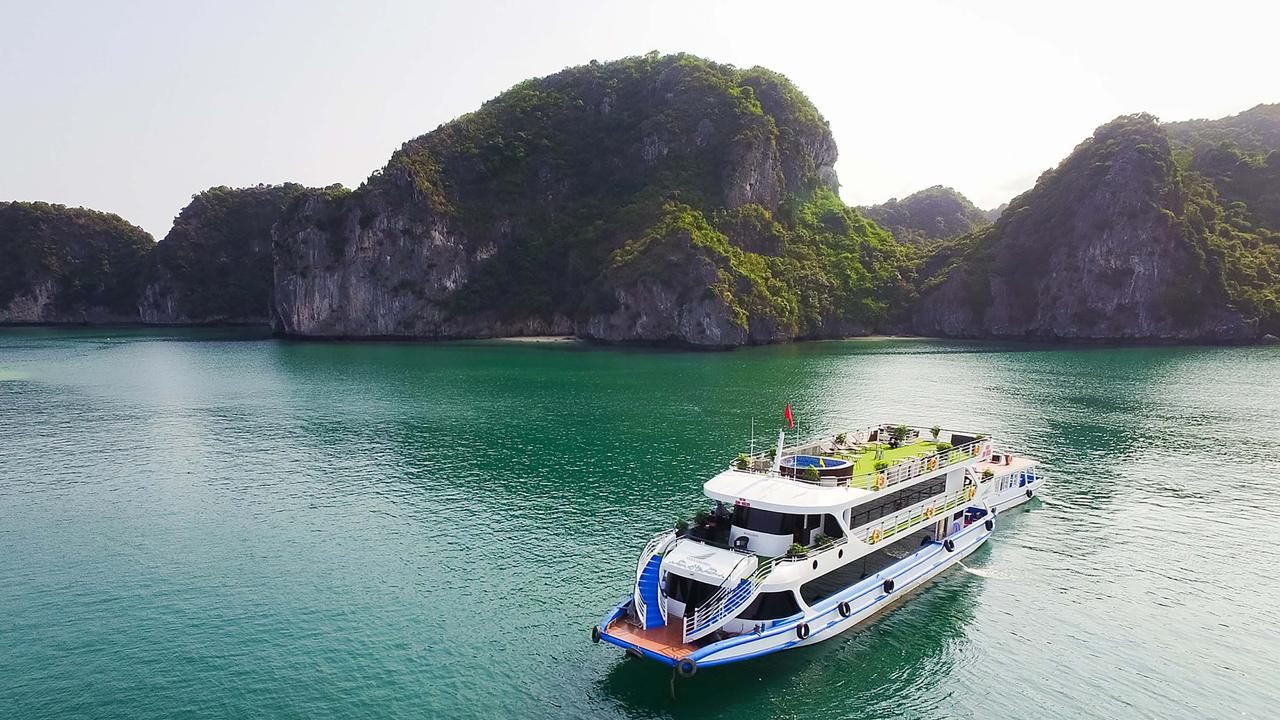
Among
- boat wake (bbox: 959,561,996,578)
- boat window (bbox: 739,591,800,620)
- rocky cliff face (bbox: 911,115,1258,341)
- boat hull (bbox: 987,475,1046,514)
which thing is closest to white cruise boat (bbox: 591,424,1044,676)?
boat window (bbox: 739,591,800,620)

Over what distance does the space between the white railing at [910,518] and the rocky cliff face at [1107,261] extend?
435 ft

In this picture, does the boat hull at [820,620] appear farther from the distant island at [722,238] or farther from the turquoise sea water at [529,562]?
the distant island at [722,238]

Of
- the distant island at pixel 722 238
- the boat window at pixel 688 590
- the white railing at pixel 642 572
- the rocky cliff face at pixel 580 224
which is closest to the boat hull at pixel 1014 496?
the white railing at pixel 642 572

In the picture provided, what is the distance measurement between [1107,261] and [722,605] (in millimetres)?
153389

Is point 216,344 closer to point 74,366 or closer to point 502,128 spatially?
point 74,366

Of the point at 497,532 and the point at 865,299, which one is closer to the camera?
the point at 497,532

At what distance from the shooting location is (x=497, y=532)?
123ft

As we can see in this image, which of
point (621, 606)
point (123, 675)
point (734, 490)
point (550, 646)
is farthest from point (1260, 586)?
point (123, 675)

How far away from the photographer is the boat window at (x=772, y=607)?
23.8m

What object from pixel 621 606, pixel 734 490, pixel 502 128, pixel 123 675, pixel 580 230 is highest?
pixel 502 128

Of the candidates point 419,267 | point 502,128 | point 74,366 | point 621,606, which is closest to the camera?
point 621,606

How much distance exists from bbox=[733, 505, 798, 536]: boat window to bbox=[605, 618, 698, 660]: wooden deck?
4514 mm

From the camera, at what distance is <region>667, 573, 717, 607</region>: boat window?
24016 mm

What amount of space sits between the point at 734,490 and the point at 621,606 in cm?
594
